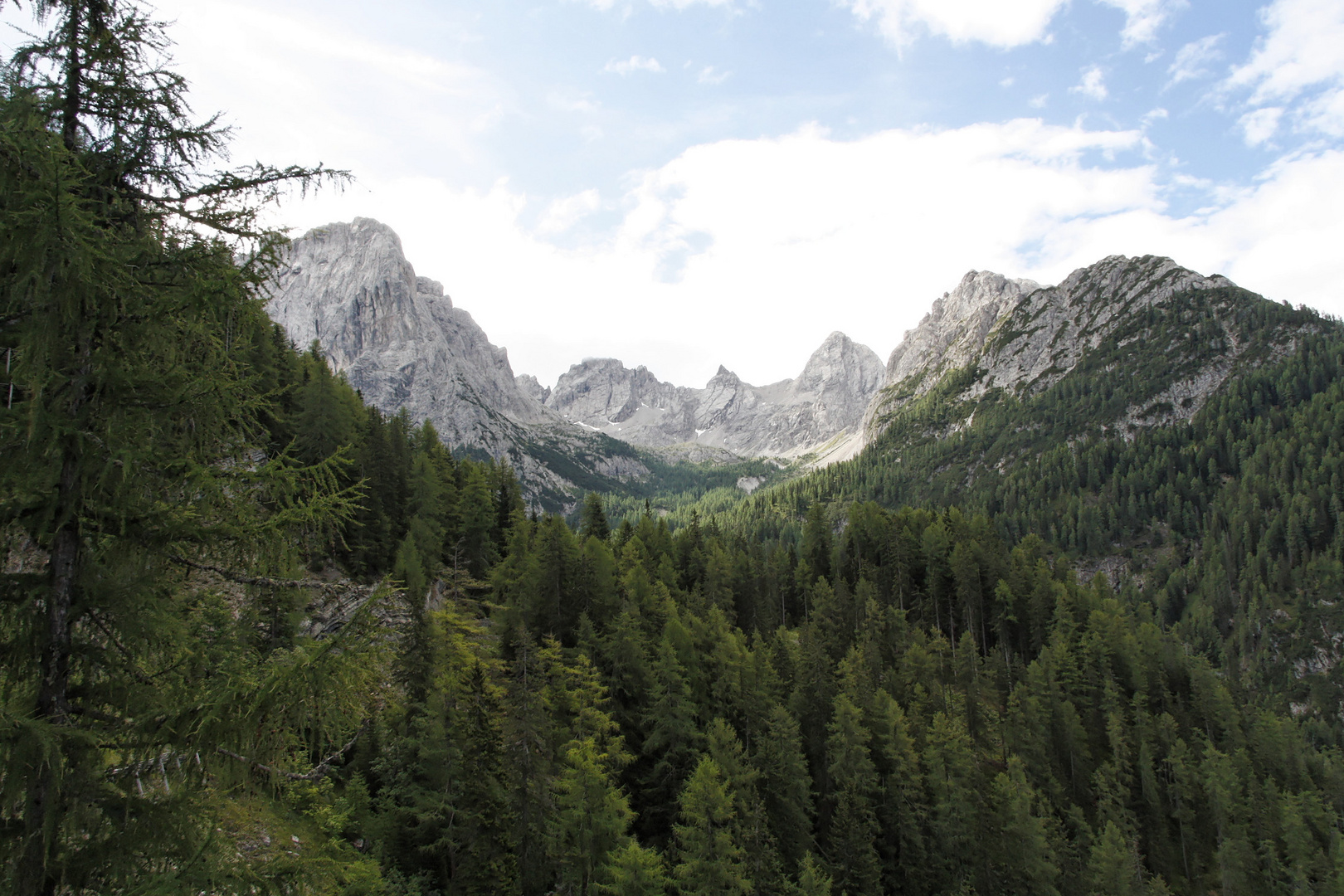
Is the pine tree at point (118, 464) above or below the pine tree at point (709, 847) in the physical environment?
above

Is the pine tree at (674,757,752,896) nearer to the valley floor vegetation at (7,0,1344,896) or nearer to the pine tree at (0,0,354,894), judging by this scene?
the valley floor vegetation at (7,0,1344,896)

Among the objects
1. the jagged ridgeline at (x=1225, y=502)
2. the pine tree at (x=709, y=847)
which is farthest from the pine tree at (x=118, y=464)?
the jagged ridgeline at (x=1225, y=502)

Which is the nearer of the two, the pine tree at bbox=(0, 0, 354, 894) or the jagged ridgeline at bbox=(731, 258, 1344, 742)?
the pine tree at bbox=(0, 0, 354, 894)

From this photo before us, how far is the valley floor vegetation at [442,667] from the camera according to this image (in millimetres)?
5422

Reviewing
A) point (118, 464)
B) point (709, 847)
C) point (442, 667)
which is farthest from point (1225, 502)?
point (118, 464)

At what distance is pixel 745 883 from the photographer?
2498 cm

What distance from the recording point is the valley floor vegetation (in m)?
5.42

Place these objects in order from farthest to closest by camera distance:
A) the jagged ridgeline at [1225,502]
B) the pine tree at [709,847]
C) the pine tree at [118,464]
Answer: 1. the jagged ridgeline at [1225,502]
2. the pine tree at [709,847]
3. the pine tree at [118,464]

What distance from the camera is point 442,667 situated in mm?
27016

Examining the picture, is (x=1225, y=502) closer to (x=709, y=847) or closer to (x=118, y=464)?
(x=709, y=847)

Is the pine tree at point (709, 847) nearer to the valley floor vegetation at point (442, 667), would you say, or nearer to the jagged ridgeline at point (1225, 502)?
the valley floor vegetation at point (442, 667)

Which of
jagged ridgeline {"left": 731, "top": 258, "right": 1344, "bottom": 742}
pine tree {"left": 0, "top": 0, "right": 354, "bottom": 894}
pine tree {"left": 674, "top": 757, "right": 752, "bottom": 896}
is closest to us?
pine tree {"left": 0, "top": 0, "right": 354, "bottom": 894}

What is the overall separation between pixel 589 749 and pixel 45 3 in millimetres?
26183

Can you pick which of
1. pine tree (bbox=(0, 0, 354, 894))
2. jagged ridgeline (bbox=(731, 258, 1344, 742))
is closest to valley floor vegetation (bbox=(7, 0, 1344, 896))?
pine tree (bbox=(0, 0, 354, 894))
